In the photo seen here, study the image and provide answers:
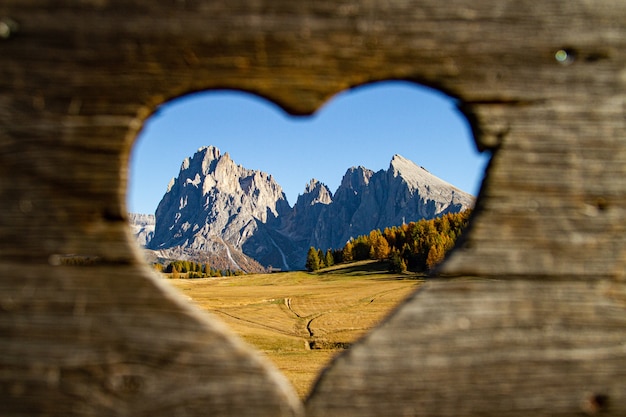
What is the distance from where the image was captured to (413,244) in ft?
195

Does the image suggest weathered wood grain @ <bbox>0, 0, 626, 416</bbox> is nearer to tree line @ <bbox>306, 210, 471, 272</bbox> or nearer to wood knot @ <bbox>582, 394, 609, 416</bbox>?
wood knot @ <bbox>582, 394, 609, 416</bbox>

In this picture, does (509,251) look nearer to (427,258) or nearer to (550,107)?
(550,107)

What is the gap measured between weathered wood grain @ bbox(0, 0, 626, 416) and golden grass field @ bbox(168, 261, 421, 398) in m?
→ 3.87

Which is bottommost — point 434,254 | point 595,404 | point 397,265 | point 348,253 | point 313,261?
point 313,261

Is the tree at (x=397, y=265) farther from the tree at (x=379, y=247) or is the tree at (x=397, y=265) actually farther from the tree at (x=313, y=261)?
the tree at (x=313, y=261)

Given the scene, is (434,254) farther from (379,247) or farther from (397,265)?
(379,247)

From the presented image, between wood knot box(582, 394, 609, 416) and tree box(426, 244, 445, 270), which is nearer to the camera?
wood knot box(582, 394, 609, 416)

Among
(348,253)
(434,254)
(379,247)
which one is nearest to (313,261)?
(348,253)

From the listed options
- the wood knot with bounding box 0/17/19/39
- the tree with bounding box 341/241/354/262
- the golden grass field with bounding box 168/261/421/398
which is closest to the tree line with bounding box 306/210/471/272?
the tree with bounding box 341/241/354/262

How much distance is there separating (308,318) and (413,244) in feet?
110

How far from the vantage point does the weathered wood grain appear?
1439mm

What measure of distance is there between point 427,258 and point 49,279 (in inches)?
2164

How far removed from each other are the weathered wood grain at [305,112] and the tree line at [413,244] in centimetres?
4859

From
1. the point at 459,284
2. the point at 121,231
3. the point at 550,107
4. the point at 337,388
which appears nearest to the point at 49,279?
the point at 121,231
